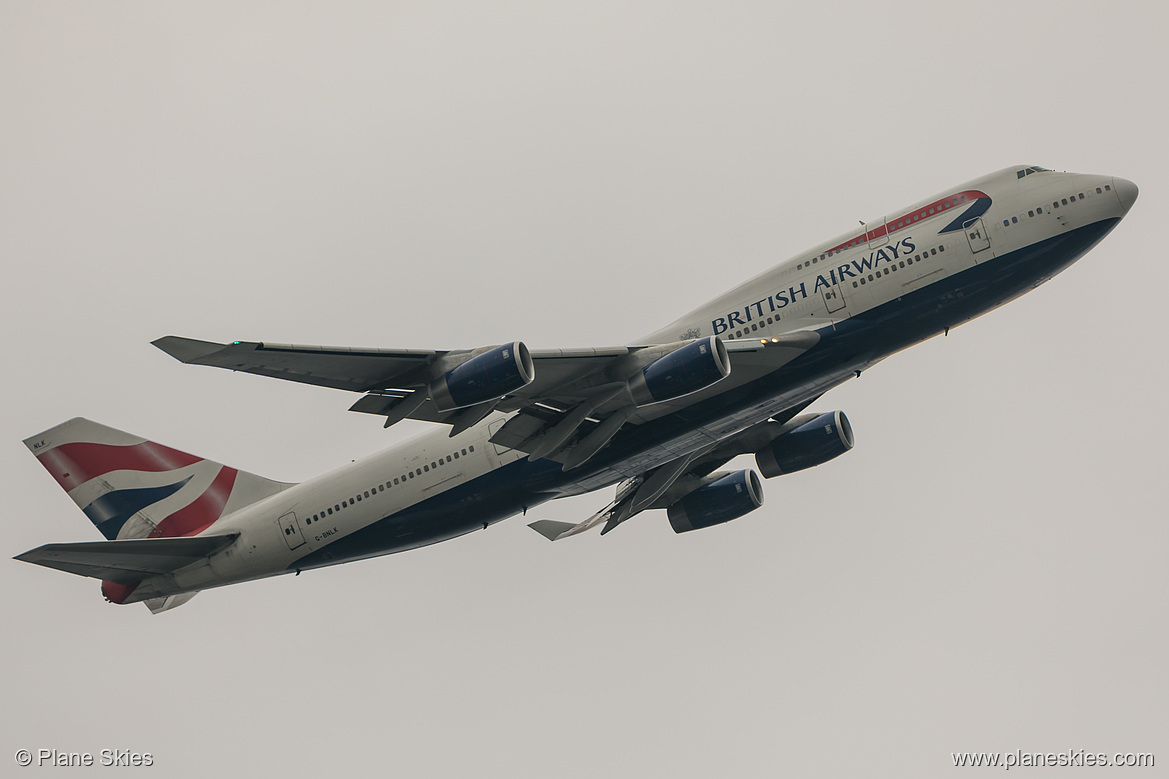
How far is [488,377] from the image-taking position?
90.6ft

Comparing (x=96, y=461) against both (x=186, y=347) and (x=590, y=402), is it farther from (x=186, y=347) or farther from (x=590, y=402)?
(x=590, y=402)

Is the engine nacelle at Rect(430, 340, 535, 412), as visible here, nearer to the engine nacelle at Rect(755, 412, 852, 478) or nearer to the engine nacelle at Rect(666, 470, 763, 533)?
the engine nacelle at Rect(755, 412, 852, 478)

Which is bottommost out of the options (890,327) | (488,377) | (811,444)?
(811,444)

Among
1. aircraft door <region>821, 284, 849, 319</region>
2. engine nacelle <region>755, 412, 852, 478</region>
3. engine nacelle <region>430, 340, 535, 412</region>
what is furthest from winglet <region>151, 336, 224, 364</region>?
engine nacelle <region>755, 412, 852, 478</region>

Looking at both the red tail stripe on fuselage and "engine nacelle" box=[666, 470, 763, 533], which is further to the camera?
"engine nacelle" box=[666, 470, 763, 533]

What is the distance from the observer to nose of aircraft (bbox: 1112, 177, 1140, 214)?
3112cm

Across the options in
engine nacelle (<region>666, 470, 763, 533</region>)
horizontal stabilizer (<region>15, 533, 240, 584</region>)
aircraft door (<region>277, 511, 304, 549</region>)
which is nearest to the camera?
horizontal stabilizer (<region>15, 533, 240, 584</region>)

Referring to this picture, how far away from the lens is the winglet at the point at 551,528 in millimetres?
41531

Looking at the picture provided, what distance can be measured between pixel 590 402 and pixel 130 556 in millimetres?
15472

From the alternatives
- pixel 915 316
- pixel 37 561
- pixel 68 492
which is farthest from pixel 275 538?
pixel 915 316

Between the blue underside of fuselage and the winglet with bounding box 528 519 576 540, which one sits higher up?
the blue underside of fuselage

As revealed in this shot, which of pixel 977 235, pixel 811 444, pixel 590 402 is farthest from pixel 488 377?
pixel 811 444

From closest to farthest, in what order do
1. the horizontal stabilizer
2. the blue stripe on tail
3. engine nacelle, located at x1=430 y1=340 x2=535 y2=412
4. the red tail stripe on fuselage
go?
1. engine nacelle, located at x1=430 y1=340 x2=535 y2=412
2. the horizontal stabilizer
3. the blue stripe on tail
4. the red tail stripe on fuselage

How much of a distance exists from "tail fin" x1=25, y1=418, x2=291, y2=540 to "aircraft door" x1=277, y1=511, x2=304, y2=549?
3.17 meters
